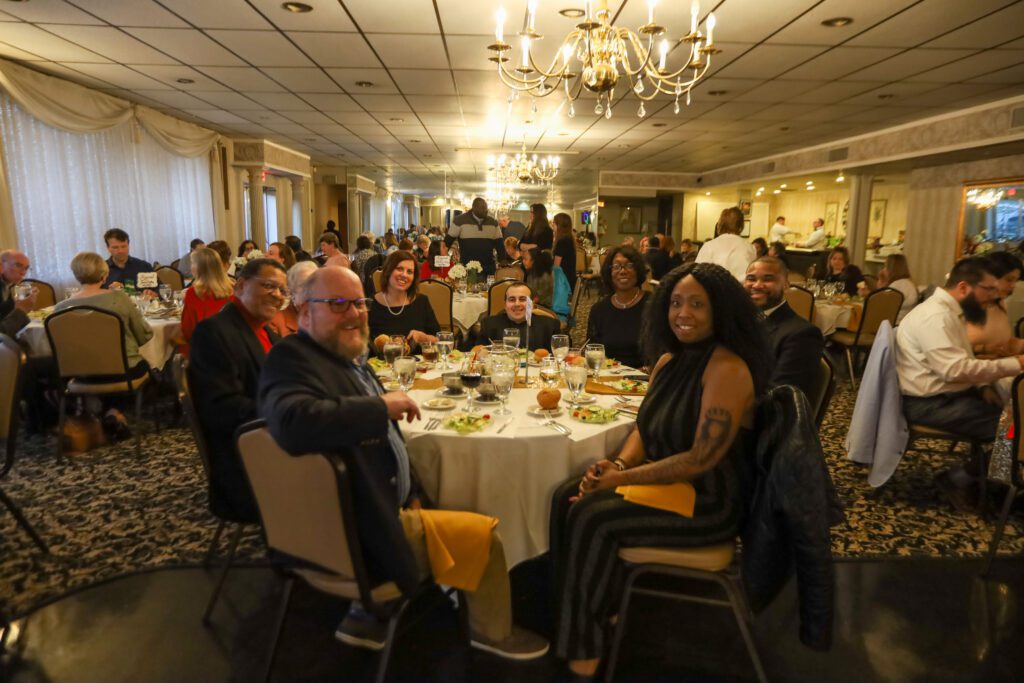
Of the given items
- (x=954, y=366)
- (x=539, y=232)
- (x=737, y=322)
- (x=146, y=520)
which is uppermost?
(x=539, y=232)

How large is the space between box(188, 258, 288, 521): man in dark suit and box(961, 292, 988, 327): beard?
384 centimetres

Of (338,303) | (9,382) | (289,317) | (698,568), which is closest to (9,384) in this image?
(9,382)

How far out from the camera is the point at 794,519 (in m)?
1.76

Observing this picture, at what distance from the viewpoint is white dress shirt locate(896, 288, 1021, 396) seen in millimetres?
3242

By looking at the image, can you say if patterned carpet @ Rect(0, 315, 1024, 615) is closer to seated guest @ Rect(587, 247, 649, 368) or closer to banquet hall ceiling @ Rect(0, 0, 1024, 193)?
seated guest @ Rect(587, 247, 649, 368)

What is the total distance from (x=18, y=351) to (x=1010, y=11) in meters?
6.14

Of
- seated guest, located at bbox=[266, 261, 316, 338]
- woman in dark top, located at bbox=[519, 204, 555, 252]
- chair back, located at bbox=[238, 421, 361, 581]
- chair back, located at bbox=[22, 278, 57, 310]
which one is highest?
woman in dark top, located at bbox=[519, 204, 555, 252]

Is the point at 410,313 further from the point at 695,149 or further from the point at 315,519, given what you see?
the point at 695,149

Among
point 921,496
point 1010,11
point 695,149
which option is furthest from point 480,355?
point 695,149

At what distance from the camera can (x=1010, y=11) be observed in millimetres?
4133

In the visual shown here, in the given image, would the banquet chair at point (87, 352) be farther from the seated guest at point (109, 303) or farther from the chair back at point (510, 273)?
the chair back at point (510, 273)

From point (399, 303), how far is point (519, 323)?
824mm

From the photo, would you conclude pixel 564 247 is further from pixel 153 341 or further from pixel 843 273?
pixel 153 341

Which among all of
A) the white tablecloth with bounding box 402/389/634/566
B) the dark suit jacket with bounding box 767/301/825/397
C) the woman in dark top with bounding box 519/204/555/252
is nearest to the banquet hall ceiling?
the woman in dark top with bounding box 519/204/555/252
